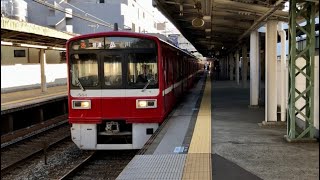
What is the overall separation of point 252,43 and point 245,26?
1112 mm

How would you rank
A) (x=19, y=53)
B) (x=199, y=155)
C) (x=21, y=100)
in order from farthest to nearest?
1. (x=19, y=53)
2. (x=21, y=100)
3. (x=199, y=155)

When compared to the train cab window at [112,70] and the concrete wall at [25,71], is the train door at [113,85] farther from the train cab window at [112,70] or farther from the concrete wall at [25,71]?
the concrete wall at [25,71]

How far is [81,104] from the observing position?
8477 millimetres

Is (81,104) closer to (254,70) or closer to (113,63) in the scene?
(113,63)

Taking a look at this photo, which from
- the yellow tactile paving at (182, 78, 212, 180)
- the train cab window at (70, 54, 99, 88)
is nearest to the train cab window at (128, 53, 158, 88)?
the train cab window at (70, 54, 99, 88)

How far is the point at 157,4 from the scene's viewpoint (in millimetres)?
10164

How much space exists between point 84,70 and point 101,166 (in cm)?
198

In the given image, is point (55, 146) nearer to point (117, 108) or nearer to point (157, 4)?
point (117, 108)

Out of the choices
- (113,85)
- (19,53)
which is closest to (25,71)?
(19,53)

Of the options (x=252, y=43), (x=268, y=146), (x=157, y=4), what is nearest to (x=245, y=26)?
(x=252, y=43)

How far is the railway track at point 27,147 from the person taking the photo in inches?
346

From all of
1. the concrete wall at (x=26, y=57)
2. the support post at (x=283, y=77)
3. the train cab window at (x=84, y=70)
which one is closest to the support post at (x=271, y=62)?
the support post at (x=283, y=77)

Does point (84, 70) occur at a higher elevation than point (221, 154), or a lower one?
higher

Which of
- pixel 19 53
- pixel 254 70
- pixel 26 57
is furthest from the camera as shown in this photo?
pixel 26 57
